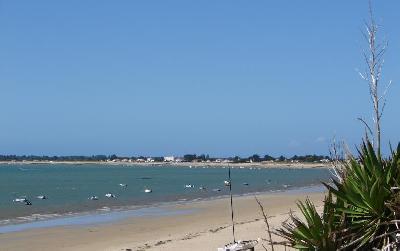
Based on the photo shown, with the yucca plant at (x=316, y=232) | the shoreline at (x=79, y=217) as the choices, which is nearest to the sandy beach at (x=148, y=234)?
the shoreline at (x=79, y=217)

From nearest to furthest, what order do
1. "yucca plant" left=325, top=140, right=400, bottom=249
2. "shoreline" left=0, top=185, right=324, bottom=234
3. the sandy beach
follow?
"yucca plant" left=325, top=140, right=400, bottom=249 → the sandy beach → "shoreline" left=0, top=185, right=324, bottom=234

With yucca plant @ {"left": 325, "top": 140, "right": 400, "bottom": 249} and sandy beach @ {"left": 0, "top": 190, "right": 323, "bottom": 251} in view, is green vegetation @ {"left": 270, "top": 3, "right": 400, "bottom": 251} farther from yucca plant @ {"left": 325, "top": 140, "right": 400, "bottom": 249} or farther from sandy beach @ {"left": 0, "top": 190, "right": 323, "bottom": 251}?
sandy beach @ {"left": 0, "top": 190, "right": 323, "bottom": 251}

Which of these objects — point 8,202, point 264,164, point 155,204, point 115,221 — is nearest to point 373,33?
point 115,221

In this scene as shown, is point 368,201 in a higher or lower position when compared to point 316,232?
higher

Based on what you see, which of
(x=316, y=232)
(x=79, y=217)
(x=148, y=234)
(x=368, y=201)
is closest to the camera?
(x=368, y=201)

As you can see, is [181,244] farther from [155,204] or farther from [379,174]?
[155,204]

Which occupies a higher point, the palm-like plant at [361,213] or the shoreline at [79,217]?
the palm-like plant at [361,213]

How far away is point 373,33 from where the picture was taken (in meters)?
6.66

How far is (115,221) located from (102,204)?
38.1 ft

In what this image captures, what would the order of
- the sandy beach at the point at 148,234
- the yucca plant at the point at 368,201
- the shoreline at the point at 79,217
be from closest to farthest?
the yucca plant at the point at 368,201, the sandy beach at the point at 148,234, the shoreline at the point at 79,217

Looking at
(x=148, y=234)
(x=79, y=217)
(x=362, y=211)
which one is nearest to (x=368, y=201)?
(x=362, y=211)

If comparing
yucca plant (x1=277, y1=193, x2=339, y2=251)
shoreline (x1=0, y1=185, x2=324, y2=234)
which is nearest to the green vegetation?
yucca plant (x1=277, y1=193, x2=339, y2=251)

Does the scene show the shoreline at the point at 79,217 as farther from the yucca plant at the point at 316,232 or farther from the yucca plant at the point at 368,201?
the yucca plant at the point at 368,201

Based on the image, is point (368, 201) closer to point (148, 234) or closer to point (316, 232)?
point (316, 232)
